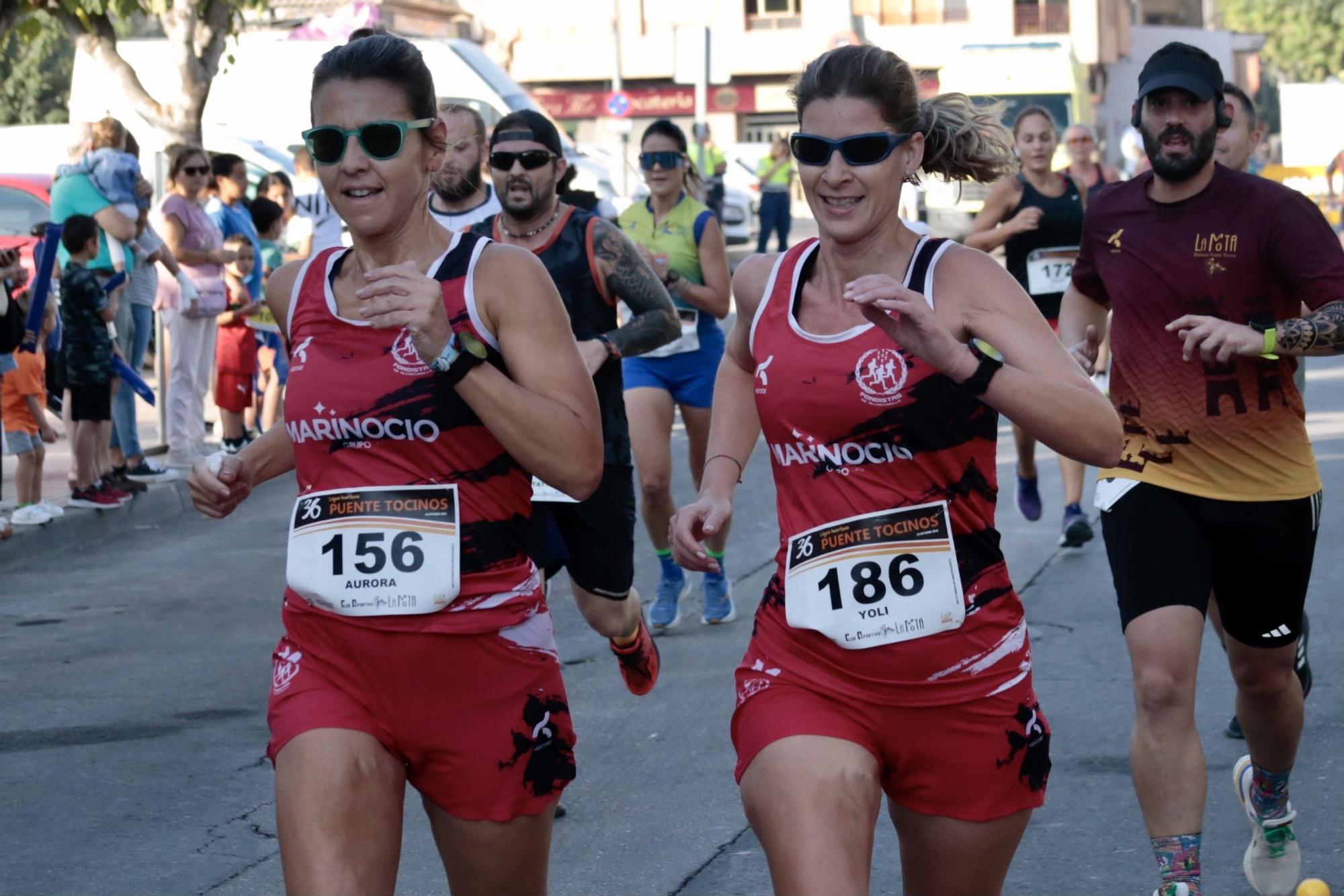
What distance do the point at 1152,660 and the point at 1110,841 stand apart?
41.5 inches

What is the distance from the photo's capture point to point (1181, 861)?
14.1ft

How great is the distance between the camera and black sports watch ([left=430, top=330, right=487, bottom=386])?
126 inches

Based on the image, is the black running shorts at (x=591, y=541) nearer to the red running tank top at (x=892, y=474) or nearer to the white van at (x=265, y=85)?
the red running tank top at (x=892, y=474)

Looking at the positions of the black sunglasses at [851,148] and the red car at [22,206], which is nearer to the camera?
the black sunglasses at [851,148]

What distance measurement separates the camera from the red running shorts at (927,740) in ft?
11.0

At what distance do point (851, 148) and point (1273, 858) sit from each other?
8.04 ft

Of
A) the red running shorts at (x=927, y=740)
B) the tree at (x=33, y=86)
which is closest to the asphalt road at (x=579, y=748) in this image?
the red running shorts at (x=927, y=740)

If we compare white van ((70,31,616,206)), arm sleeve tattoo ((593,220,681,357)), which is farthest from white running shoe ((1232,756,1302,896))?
white van ((70,31,616,206))

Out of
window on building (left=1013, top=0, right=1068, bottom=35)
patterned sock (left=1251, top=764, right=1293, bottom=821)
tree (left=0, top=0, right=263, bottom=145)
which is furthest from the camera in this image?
window on building (left=1013, top=0, right=1068, bottom=35)

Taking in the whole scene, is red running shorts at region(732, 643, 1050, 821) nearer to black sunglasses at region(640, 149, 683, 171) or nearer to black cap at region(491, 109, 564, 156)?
black cap at region(491, 109, 564, 156)

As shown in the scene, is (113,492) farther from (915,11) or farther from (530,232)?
(915,11)

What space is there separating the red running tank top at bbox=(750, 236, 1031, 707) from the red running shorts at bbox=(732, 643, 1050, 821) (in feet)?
0.09

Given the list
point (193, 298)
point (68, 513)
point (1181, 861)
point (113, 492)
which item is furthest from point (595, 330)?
point (193, 298)

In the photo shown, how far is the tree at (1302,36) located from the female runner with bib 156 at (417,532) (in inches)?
3121
